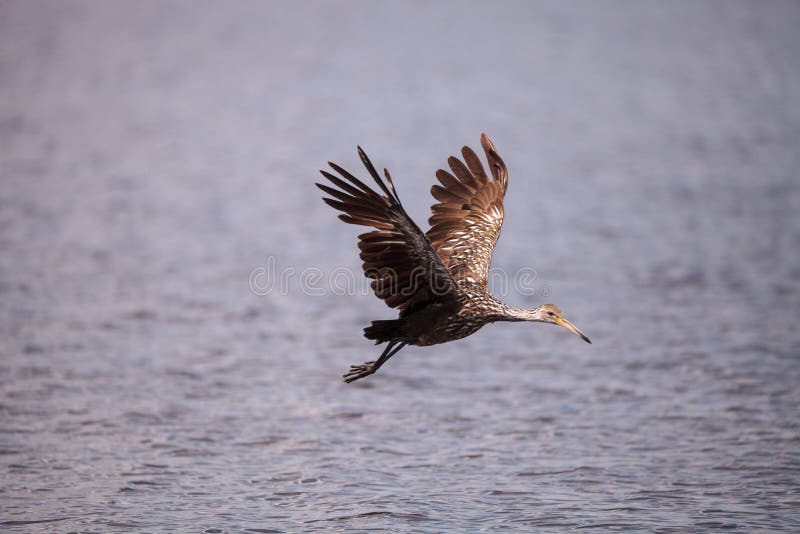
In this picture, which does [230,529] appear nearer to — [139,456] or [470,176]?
[139,456]

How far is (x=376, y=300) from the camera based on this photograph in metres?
16.1

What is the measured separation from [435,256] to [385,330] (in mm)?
911

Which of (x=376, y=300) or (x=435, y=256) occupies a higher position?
(x=376, y=300)

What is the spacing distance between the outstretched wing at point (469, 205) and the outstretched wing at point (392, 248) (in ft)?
3.84

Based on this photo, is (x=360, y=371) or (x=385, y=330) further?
(x=360, y=371)

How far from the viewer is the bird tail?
30.1ft

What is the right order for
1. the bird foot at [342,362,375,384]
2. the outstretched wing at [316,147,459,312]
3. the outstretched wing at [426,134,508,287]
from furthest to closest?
the outstretched wing at [426,134,508,287], the bird foot at [342,362,375,384], the outstretched wing at [316,147,459,312]

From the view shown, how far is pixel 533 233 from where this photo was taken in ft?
60.7

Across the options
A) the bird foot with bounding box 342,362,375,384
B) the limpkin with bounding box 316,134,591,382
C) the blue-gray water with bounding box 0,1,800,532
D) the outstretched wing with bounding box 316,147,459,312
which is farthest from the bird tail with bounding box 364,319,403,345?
the blue-gray water with bounding box 0,1,800,532

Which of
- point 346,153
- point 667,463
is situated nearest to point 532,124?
point 346,153

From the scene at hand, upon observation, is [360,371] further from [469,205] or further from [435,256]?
[469,205]

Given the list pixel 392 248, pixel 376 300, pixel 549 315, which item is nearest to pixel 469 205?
pixel 549 315

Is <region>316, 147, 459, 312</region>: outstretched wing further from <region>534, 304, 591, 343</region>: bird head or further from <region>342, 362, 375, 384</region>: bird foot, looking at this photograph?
<region>534, 304, 591, 343</region>: bird head

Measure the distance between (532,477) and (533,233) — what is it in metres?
8.24
